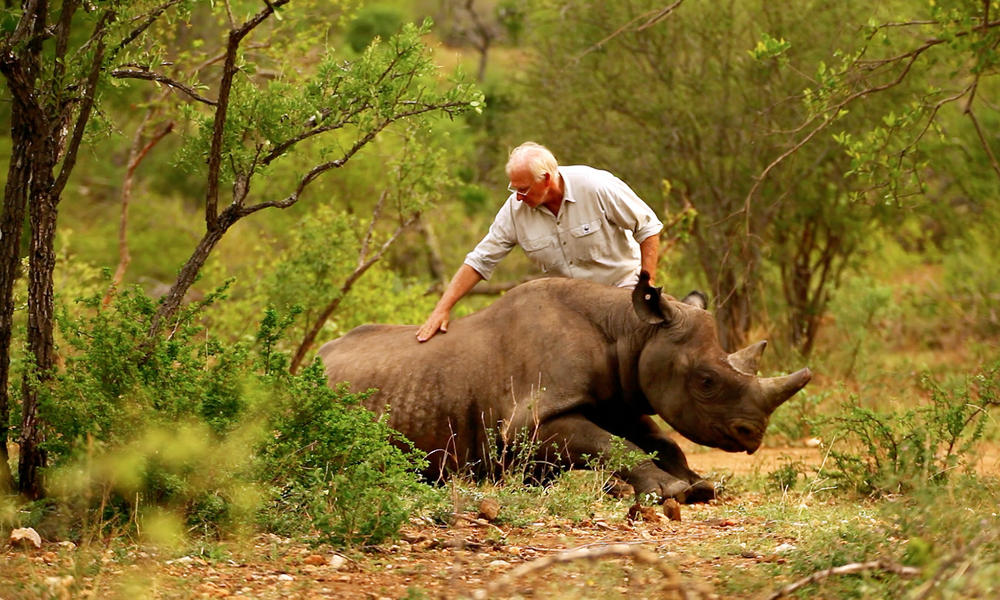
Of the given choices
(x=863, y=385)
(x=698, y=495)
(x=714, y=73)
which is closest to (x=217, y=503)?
(x=698, y=495)

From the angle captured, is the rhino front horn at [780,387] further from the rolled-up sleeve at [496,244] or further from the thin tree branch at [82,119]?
the thin tree branch at [82,119]

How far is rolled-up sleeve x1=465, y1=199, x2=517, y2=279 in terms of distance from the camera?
9320 millimetres

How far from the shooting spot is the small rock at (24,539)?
5778 millimetres

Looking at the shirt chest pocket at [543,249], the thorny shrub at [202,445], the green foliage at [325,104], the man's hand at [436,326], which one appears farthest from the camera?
the man's hand at [436,326]

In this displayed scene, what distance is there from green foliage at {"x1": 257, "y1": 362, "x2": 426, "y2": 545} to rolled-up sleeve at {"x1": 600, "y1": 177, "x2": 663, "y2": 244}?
302 cm

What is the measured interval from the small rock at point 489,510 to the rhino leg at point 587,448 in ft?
4.60

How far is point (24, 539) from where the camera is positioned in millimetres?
5805

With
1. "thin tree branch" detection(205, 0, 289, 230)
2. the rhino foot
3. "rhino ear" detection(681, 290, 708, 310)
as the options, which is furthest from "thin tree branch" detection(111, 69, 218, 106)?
"rhino ear" detection(681, 290, 708, 310)

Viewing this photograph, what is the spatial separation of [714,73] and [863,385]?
4.63m

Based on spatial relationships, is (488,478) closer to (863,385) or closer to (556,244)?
(556,244)

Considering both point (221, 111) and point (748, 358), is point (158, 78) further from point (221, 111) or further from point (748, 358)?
point (748, 358)

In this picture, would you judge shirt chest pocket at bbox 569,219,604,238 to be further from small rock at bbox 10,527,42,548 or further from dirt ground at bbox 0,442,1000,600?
small rock at bbox 10,527,42,548

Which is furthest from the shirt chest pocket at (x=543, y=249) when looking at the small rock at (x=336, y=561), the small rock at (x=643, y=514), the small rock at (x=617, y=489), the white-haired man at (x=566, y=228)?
the small rock at (x=336, y=561)

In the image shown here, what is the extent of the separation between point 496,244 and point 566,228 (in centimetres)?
51
